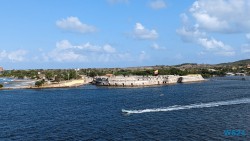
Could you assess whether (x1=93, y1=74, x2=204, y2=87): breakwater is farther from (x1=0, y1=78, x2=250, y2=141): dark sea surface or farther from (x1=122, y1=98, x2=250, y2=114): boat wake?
(x1=122, y1=98, x2=250, y2=114): boat wake

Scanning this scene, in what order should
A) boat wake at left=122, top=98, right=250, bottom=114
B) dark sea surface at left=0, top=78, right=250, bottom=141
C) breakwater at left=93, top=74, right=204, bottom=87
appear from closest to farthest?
dark sea surface at left=0, top=78, right=250, bottom=141, boat wake at left=122, top=98, right=250, bottom=114, breakwater at left=93, top=74, right=204, bottom=87

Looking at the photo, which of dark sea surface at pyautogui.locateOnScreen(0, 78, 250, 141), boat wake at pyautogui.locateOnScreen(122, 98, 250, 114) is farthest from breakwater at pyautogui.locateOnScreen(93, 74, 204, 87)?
boat wake at pyautogui.locateOnScreen(122, 98, 250, 114)

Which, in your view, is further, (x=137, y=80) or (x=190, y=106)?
(x=137, y=80)

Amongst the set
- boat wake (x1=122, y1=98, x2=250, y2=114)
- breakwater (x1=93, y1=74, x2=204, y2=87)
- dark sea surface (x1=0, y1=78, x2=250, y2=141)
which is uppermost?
breakwater (x1=93, y1=74, x2=204, y2=87)

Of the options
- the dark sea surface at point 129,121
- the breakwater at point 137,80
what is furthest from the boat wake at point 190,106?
the breakwater at point 137,80

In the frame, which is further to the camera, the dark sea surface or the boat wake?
the boat wake

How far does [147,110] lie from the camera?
7262 centimetres

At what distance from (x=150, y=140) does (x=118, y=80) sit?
108m

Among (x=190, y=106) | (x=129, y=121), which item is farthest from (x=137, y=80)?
(x=129, y=121)

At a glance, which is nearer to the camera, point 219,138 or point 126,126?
point 219,138

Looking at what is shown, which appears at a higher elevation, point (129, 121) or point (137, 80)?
point (137, 80)

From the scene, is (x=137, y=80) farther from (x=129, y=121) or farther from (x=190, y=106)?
(x=129, y=121)

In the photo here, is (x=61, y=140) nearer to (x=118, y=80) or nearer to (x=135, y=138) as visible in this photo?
(x=135, y=138)

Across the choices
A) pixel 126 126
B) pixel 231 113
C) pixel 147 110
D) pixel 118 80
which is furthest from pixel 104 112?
pixel 118 80
